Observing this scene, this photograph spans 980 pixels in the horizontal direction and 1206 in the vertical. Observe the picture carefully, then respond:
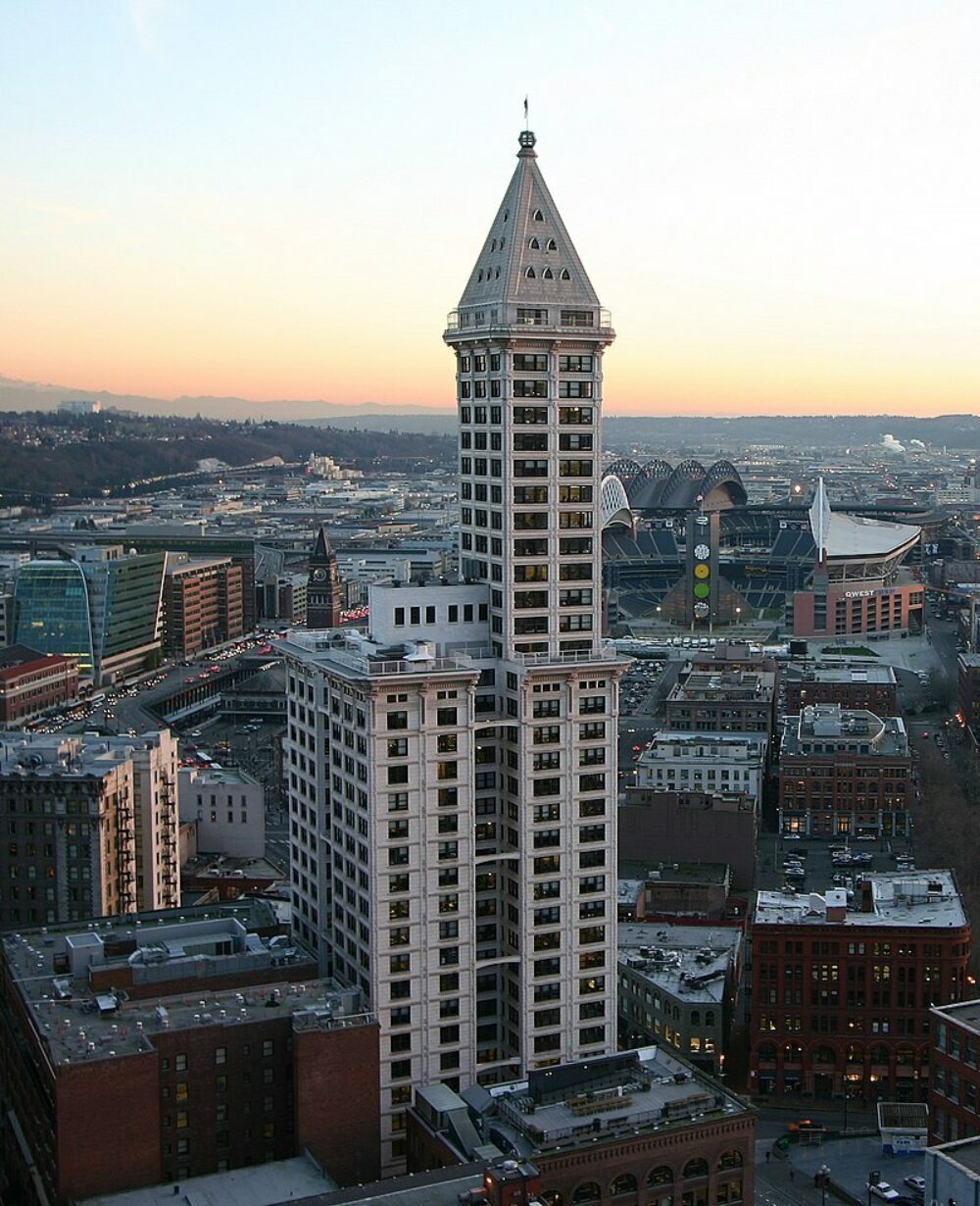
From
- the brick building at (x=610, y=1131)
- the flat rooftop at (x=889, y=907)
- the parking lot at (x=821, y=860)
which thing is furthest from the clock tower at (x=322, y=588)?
the brick building at (x=610, y=1131)

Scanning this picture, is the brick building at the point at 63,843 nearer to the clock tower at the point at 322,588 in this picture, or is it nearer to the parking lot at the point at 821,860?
the parking lot at the point at 821,860

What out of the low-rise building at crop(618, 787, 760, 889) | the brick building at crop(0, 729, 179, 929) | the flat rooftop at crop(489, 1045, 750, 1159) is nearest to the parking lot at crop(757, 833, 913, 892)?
the low-rise building at crop(618, 787, 760, 889)

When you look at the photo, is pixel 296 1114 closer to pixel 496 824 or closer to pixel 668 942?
pixel 496 824

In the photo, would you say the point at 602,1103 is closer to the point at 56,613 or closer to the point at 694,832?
the point at 694,832

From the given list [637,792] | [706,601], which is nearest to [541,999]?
[637,792]

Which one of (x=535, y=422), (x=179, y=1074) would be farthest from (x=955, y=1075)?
(x=535, y=422)

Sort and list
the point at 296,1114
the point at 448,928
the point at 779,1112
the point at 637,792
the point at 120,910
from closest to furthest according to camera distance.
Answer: the point at 296,1114
the point at 448,928
the point at 779,1112
the point at 120,910
the point at 637,792
